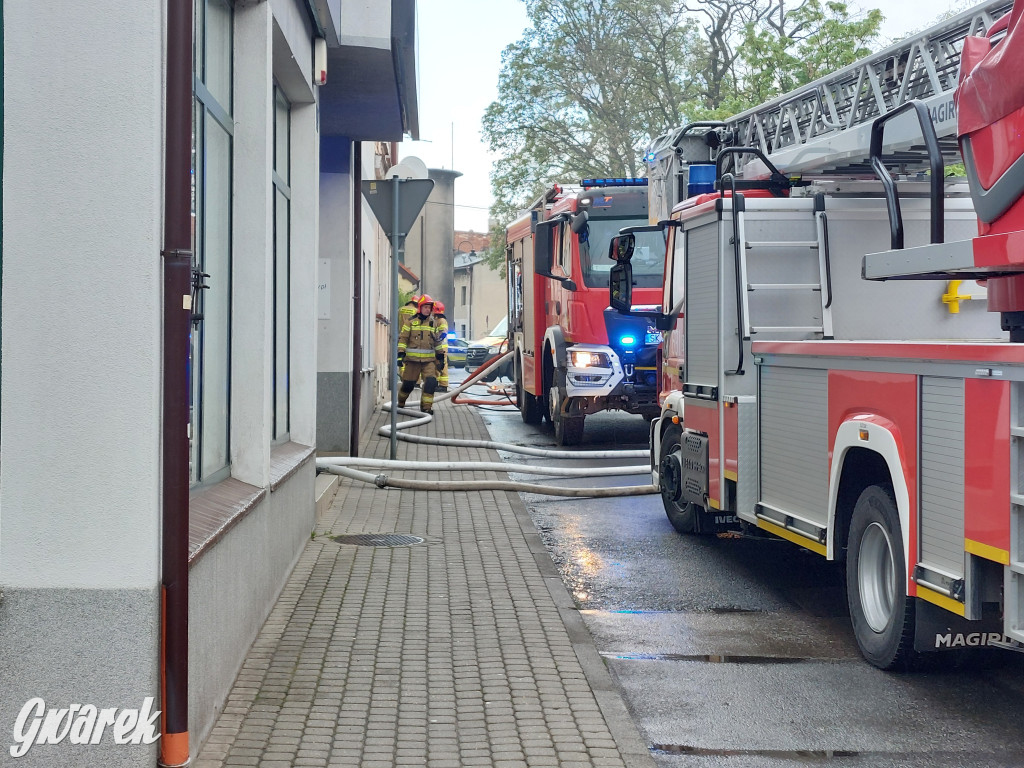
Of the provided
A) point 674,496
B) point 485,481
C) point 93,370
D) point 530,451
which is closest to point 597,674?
point 93,370

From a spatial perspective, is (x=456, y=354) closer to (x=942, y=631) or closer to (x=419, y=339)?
(x=419, y=339)

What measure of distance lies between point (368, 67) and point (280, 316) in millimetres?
3587

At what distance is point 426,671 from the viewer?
5.51 metres

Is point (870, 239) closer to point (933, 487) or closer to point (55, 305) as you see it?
point (933, 487)

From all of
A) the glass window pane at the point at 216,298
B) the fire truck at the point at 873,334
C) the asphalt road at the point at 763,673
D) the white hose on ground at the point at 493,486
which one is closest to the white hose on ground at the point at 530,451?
the white hose on ground at the point at 493,486

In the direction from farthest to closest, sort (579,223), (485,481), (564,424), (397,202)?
1. (564,424)
2. (579,223)
3. (397,202)
4. (485,481)

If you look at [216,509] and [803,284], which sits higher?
[803,284]

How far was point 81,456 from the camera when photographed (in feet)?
12.5

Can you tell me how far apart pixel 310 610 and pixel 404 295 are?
27.3 metres

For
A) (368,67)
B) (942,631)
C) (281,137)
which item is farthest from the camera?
(368,67)

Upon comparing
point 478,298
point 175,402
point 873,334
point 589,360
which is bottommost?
point 175,402

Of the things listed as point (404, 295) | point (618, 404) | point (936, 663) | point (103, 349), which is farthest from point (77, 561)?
point (404, 295)

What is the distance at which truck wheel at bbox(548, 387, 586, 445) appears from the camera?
624 inches

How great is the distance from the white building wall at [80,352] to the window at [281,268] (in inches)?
164
